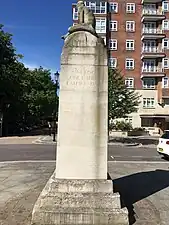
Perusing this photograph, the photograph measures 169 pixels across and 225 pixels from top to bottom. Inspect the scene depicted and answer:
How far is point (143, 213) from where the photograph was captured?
231 inches

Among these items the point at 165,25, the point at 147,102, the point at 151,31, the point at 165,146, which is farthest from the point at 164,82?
the point at 165,146

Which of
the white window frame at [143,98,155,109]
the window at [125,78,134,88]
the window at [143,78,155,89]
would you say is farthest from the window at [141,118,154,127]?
the window at [125,78,134,88]

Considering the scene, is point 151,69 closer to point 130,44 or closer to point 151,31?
point 130,44

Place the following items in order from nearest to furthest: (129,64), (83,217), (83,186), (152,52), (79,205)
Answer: (83,217) < (79,205) < (83,186) < (152,52) < (129,64)

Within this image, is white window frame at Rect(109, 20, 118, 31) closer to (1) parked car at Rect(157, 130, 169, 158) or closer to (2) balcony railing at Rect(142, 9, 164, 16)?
(2) balcony railing at Rect(142, 9, 164, 16)

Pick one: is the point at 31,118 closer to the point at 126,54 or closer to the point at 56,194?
the point at 126,54

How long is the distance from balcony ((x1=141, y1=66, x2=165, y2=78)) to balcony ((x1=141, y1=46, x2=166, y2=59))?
74.6 inches

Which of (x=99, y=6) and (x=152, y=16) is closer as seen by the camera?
(x=152, y=16)

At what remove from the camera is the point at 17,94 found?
125 feet

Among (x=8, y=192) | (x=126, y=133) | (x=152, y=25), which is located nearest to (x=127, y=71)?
(x=152, y=25)

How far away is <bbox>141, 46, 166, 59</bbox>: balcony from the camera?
163ft

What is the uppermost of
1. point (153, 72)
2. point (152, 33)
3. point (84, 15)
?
point (152, 33)

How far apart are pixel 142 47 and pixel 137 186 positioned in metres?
45.5

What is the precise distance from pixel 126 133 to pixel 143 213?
3615 centimetres
